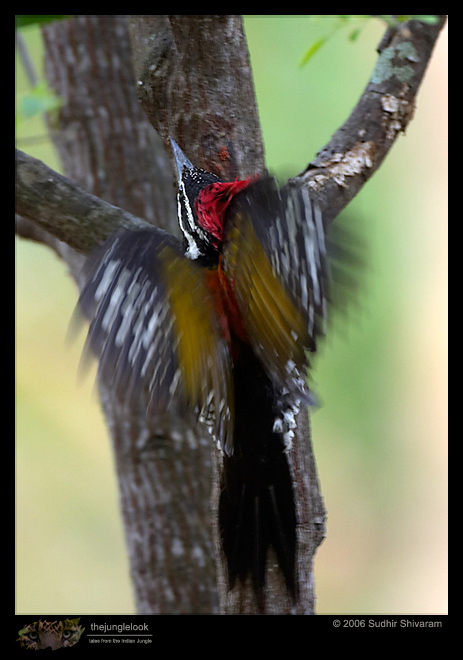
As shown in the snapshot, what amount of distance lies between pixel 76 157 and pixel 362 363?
1.48 metres

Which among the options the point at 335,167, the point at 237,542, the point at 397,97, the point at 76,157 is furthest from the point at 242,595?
the point at 76,157

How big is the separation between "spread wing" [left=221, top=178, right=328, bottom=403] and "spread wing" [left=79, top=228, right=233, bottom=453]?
0.08 meters

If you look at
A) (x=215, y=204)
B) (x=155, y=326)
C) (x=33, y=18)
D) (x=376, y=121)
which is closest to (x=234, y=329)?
(x=155, y=326)

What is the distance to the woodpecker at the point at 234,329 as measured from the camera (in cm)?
120

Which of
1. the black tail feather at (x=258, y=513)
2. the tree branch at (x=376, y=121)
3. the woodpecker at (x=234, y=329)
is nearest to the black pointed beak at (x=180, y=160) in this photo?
the woodpecker at (x=234, y=329)

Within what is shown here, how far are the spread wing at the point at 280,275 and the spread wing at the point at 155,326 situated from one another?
0.08 m

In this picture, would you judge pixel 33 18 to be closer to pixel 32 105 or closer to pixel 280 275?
pixel 32 105

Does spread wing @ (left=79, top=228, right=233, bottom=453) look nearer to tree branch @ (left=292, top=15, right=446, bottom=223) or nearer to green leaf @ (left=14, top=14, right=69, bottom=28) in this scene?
tree branch @ (left=292, top=15, right=446, bottom=223)

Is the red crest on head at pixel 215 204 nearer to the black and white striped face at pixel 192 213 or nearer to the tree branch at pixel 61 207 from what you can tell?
the black and white striped face at pixel 192 213

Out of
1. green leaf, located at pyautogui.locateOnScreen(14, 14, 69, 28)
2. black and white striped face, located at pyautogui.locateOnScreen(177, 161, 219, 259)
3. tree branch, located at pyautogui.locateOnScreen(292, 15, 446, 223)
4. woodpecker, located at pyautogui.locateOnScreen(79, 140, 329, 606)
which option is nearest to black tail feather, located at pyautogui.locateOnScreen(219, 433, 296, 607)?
woodpecker, located at pyautogui.locateOnScreen(79, 140, 329, 606)

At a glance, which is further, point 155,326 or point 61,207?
point 61,207

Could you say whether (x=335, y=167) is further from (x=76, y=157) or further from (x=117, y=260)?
(x=76, y=157)

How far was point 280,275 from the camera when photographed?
1.19 m

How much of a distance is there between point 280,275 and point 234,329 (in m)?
0.16
